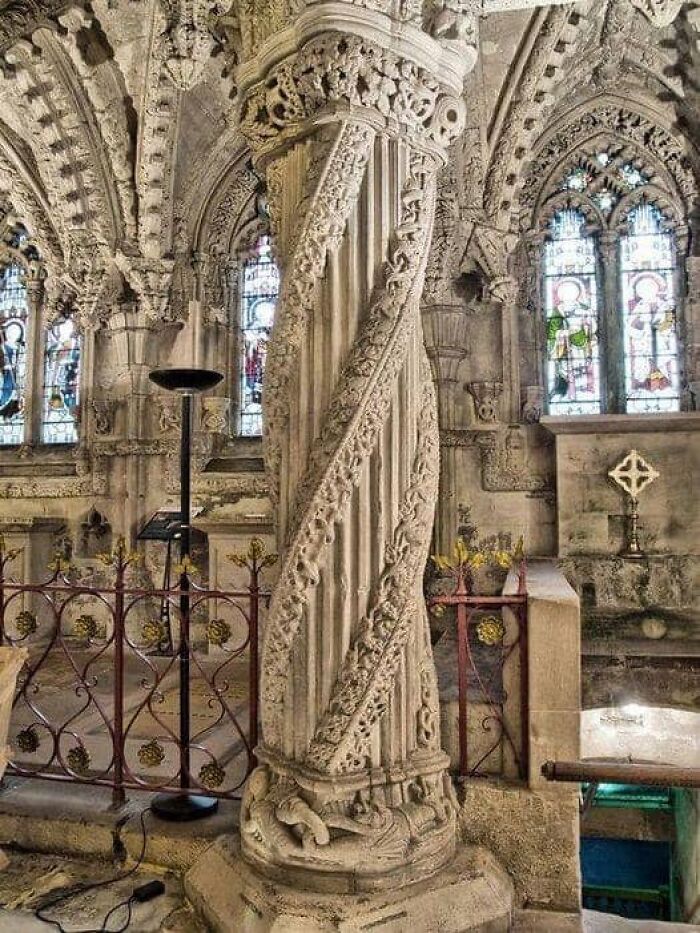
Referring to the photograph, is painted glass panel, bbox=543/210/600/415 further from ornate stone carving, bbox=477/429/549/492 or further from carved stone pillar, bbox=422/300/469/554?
carved stone pillar, bbox=422/300/469/554

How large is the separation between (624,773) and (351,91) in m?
2.50

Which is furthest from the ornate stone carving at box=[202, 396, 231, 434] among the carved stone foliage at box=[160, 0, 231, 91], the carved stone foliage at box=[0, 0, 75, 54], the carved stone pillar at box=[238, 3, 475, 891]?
the carved stone pillar at box=[238, 3, 475, 891]

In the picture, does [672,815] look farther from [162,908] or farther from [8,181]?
[8,181]

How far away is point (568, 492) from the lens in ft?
19.6

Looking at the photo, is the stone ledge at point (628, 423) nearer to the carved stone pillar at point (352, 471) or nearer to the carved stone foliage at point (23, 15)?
the carved stone pillar at point (352, 471)

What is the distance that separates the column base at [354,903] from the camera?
1.97 meters

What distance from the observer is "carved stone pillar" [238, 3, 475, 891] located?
2.13 m

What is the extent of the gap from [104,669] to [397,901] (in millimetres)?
4584

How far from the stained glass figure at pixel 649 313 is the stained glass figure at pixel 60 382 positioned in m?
6.73

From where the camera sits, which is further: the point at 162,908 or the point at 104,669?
the point at 104,669

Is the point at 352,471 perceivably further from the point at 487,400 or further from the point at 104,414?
the point at 104,414

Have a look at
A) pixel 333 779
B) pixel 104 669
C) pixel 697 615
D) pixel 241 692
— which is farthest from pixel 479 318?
pixel 333 779

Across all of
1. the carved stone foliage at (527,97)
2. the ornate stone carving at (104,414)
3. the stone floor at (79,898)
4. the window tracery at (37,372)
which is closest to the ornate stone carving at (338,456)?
the stone floor at (79,898)

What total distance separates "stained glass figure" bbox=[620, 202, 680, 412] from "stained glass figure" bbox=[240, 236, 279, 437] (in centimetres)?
410
